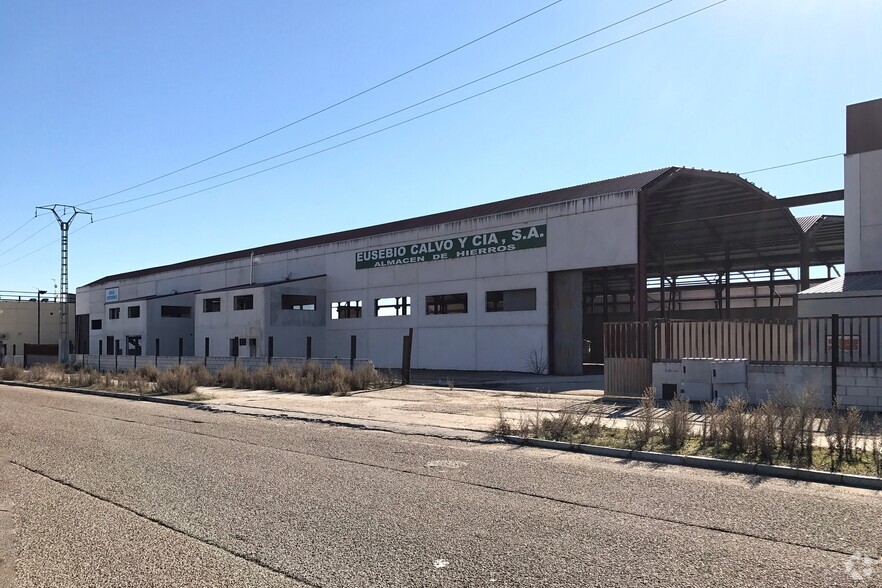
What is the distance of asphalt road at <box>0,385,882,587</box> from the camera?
212 inches

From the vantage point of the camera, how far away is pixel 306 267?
165ft

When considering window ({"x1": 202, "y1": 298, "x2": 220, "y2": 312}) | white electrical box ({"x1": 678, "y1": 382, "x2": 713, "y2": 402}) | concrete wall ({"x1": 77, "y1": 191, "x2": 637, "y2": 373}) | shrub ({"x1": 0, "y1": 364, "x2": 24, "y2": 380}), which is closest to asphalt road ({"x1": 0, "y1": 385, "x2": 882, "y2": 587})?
white electrical box ({"x1": 678, "y1": 382, "x2": 713, "y2": 402})

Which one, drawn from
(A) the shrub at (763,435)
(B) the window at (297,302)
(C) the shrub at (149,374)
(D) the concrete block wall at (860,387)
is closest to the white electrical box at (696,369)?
(D) the concrete block wall at (860,387)

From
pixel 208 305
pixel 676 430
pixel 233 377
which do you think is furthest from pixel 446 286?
pixel 676 430

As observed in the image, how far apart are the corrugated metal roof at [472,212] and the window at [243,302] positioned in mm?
5692

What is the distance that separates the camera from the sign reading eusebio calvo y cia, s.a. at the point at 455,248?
3575 cm

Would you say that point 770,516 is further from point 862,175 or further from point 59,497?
point 862,175

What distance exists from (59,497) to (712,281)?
55745mm

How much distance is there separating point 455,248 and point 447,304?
3.25 metres

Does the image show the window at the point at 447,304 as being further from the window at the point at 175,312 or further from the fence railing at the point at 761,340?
the window at the point at 175,312

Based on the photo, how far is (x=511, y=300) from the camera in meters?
36.9

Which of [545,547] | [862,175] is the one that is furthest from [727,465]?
[862,175]

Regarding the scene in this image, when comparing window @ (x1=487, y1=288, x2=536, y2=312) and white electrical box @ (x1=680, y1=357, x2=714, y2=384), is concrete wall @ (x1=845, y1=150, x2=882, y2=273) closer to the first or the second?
white electrical box @ (x1=680, y1=357, x2=714, y2=384)

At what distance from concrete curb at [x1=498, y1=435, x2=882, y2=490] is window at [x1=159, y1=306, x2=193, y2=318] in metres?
52.5
